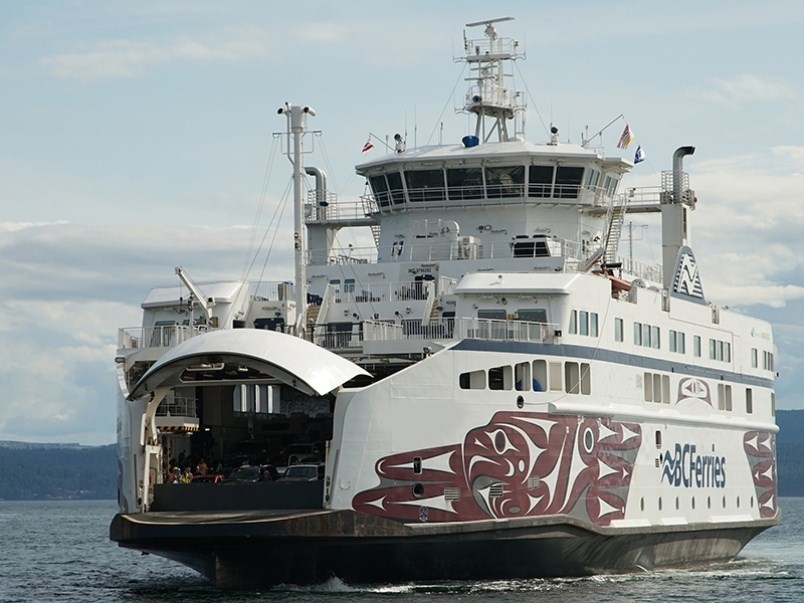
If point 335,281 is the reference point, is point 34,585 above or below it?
below

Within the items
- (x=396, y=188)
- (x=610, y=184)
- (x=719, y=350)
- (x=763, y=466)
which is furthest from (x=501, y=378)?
(x=763, y=466)

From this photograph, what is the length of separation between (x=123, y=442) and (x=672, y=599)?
10.8 metres

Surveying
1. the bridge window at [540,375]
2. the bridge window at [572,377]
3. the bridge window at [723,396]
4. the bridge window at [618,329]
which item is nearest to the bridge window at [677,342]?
the bridge window at [723,396]

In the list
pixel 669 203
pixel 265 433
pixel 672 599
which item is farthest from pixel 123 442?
pixel 669 203

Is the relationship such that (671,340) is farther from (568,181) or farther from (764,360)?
(764,360)

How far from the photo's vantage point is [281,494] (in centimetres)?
2719

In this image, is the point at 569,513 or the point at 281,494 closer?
the point at 281,494

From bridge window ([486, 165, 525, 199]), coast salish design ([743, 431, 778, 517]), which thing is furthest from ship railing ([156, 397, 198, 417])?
coast salish design ([743, 431, 778, 517])

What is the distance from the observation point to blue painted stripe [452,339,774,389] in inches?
1111

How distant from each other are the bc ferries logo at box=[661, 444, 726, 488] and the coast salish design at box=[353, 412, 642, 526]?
106 inches

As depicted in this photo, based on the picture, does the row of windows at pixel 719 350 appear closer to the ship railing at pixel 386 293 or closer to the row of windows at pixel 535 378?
the row of windows at pixel 535 378

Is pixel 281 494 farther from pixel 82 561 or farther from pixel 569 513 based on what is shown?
pixel 82 561

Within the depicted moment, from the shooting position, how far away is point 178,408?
30.8m

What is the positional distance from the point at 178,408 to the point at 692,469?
449 inches
